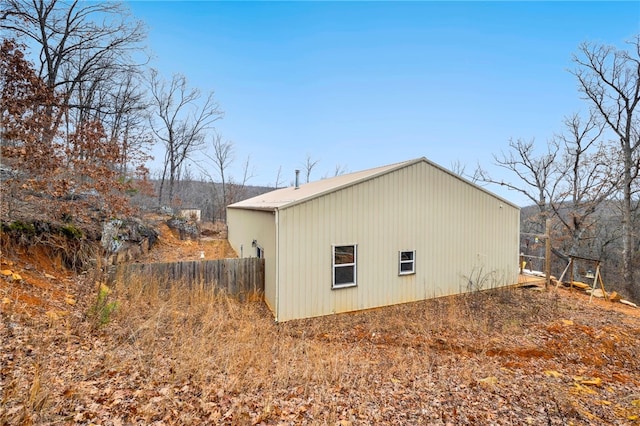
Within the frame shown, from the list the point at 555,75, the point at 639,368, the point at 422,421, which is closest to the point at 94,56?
the point at 422,421

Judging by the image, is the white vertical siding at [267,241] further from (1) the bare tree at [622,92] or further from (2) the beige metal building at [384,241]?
(1) the bare tree at [622,92]

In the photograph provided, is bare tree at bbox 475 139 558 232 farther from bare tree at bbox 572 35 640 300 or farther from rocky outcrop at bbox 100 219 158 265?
rocky outcrop at bbox 100 219 158 265

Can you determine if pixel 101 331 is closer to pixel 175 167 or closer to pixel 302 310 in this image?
pixel 302 310

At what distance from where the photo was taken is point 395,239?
29.1 ft

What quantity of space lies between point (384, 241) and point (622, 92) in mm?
16763

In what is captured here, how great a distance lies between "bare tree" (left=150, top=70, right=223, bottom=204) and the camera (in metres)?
25.3

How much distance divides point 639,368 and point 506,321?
2492mm

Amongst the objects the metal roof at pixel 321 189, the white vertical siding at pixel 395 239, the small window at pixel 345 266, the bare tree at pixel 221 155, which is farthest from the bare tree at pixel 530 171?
the bare tree at pixel 221 155

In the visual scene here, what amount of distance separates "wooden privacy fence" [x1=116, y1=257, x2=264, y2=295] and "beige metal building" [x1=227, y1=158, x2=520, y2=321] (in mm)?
562

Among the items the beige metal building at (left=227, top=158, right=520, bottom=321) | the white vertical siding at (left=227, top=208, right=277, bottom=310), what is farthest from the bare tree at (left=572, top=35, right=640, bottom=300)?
the white vertical siding at (left=227, top=208, right=277, bottom=310)

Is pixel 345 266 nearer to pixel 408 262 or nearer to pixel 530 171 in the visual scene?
pixel 408 262

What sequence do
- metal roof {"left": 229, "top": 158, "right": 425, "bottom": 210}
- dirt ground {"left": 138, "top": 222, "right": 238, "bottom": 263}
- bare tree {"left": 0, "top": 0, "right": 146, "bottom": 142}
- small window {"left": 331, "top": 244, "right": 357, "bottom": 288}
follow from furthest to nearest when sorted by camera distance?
dirt ground {"left": 138, "top": 222, "right": 238, "bottom": 263}, bare tree {"left": 0, "top": 0, "right": 146, "bottom": 142}, small window {"left": 331, "top": 244, "right": 357, "bottom": 288}, metal roof {"left": 229, "top": 158, "right": 425, "bottom": 210}

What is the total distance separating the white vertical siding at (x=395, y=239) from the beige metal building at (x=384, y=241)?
0.09 feet

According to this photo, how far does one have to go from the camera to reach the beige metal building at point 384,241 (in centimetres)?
762
